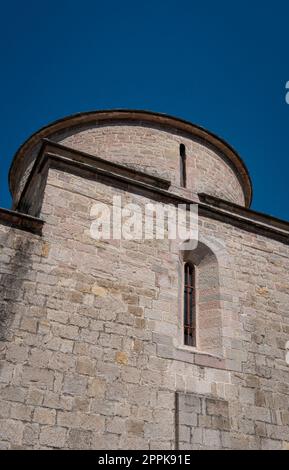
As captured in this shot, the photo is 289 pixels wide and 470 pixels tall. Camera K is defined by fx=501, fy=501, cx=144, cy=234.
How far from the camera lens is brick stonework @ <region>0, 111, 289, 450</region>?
5.39 metres

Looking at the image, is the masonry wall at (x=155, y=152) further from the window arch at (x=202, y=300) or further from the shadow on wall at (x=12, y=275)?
the shadow on wall at (x=12, y=275)

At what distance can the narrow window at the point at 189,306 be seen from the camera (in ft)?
22.5

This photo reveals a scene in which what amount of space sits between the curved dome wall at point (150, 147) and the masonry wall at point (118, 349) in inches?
62.7

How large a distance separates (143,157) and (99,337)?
3940 mm

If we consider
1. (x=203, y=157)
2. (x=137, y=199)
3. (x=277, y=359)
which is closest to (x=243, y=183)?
(x=203, y=157)

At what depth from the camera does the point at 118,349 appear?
597 cm

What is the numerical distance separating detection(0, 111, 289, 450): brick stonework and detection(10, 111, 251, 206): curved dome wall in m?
1.18

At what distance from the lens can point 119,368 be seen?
584 cm

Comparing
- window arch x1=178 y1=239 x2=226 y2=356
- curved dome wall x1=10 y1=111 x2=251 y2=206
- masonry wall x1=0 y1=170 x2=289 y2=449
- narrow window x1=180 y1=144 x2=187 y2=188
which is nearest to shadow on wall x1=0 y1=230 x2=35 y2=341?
masonry wall x1=0 y1=170 x2=289 y2=449

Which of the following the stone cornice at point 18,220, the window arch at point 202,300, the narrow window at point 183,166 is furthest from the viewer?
the narrow window at point 183,166

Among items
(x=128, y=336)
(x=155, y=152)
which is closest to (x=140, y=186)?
(x=155, y=152)

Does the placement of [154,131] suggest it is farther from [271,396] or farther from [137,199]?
[271,396]

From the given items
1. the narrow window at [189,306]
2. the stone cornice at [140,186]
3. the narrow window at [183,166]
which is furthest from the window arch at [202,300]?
the narrow window at [183,166]

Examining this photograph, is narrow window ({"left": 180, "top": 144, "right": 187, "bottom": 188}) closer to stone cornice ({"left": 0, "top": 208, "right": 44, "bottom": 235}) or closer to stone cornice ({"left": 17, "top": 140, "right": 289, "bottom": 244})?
stone cornice ({"left": 17, "top": 140, "right": 289, "bottom": 244})
